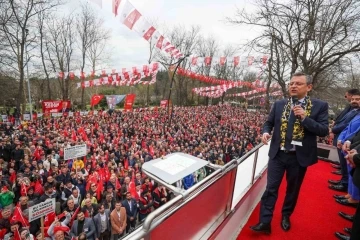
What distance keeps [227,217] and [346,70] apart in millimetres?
14061

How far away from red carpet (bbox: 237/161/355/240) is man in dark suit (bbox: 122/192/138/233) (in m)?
4.08

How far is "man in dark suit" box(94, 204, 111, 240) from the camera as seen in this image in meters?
5.32

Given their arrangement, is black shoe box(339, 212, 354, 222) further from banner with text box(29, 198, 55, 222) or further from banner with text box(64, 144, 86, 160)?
banner with text box(64, 144, 86, 160)

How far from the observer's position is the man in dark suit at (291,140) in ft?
7.86

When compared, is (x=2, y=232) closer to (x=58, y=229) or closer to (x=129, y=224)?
(x=58, y=229)

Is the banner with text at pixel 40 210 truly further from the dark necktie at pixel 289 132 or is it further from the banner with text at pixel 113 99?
the banner with text at pixel 113 99

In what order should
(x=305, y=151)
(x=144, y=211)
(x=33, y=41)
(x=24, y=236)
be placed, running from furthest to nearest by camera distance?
(x=33, y=41), (x=144, y=211), (x=24, y=236), (x=305, y=151)

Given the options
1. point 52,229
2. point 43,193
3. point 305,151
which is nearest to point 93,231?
point 52,229

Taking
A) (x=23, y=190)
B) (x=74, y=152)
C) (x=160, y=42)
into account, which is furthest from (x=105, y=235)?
(x=160, y=42)

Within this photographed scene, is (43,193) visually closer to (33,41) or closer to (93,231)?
(93,231)

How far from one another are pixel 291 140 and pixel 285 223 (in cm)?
110

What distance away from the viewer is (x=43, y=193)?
22.1 feet

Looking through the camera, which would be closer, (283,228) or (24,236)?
(283,228)

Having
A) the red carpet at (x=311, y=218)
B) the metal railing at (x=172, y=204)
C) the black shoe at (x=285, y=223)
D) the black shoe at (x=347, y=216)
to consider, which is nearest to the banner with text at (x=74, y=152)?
the red carpet at (x=311, y=218)
